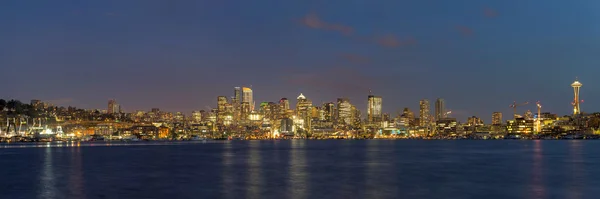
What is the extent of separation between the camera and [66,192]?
40.4 meters

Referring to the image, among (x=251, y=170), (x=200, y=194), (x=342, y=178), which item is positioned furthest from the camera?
(x=251, y=170)

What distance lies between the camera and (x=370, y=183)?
45312 millimetres

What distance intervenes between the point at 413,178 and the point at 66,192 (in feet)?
86.2

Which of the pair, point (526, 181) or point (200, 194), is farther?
point (526, 181)

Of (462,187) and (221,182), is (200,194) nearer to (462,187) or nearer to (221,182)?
(221,182)

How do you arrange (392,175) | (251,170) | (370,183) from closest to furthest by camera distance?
(370,183), (392,175), (251,170)

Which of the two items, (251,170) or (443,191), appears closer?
(443,191)

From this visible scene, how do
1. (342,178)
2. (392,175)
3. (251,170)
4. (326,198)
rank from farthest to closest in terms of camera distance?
(251,170), (392,175), (342,178), (326,198)

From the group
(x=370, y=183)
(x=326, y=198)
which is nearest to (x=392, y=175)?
(x=370, y=183)

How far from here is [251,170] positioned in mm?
59406

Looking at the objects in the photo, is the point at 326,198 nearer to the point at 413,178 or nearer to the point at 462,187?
the point at 462,187

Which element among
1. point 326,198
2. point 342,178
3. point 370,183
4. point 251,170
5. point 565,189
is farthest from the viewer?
point 251,170

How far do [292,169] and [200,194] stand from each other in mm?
22903

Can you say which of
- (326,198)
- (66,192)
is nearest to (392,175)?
(326,198)
